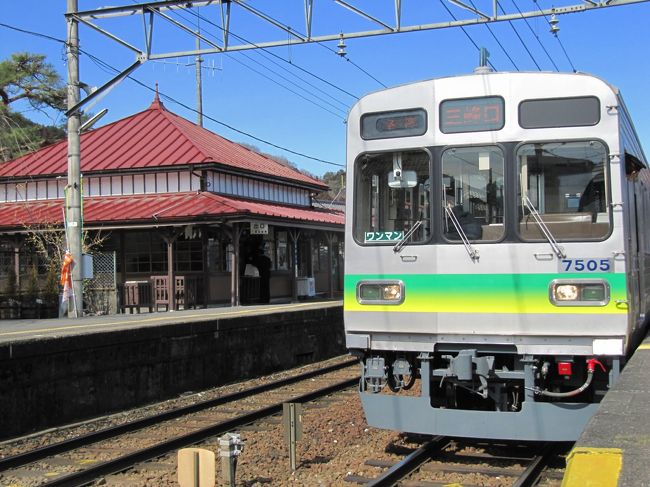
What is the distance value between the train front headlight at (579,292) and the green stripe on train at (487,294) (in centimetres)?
3

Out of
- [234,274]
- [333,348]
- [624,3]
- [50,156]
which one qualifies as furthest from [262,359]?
[50,156]

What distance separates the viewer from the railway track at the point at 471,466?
5801 mm

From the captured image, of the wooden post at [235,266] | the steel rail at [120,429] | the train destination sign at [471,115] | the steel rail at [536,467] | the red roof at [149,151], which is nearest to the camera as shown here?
the steel rail at [536,467]

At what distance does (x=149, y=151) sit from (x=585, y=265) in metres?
19.6

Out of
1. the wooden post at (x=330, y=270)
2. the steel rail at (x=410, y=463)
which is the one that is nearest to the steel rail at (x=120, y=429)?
the steel rail at (x=410, y=463)

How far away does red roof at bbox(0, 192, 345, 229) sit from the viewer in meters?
20.0

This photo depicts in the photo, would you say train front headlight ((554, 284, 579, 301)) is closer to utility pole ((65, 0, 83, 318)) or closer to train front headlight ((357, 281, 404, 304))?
train front headlight ((357, 281, 404, 304))

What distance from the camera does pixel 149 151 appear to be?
23375 mm

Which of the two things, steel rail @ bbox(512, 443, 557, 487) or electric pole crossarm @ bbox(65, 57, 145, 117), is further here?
electric pole crossarm @ bbox(65, 57, 145, 117)

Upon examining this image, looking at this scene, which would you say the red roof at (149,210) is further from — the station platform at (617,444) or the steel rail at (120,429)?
the station platform at (617,444)

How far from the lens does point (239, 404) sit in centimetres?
1028

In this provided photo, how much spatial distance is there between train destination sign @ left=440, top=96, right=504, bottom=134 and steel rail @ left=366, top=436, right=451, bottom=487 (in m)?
2.81

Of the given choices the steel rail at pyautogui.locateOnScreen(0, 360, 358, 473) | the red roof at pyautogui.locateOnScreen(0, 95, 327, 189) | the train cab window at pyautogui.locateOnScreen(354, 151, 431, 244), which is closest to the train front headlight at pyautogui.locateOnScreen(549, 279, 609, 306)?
the train cab window at pyautogui.locateOnScreen(354, 151, 431, 244)

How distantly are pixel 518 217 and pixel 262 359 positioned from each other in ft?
27.6
